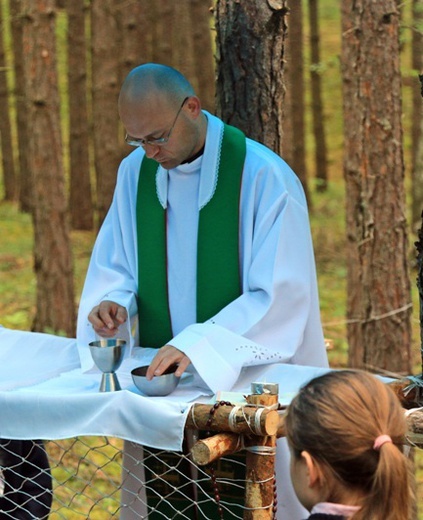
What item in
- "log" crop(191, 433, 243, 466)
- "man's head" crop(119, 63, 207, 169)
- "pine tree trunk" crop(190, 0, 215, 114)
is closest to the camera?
"log" crop(191, 433, 243, 466)

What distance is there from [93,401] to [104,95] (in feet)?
32.8

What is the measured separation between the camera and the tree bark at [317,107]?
730 inches

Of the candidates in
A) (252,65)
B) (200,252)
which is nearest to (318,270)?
(252,65)

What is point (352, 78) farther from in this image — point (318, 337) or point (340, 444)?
point (340, 444)

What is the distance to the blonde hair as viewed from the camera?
2275 mm

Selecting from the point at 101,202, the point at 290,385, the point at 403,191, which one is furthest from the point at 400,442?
the point at 101,202

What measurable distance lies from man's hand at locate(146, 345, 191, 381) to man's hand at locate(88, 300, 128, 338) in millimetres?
490

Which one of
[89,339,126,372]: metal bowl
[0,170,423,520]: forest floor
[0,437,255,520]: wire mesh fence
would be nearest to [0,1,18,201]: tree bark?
[0,170,423,520]: forest floor

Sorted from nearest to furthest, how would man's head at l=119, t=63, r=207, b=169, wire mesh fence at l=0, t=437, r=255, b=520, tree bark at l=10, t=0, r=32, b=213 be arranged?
wire mesh fence at l=0, t=437, r=255, b=520 → man's head at l=119, t=63, r=207, b=169 → tree bark at l=10, t=0, r=32, b=213

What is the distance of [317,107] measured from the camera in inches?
792

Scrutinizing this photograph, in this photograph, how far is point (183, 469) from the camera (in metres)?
3.80

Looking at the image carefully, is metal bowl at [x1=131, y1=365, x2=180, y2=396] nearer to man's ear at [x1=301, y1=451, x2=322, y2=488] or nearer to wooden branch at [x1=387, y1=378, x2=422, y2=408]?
wooden branch at [x1=387, y1=378, x2=422, y2=408]

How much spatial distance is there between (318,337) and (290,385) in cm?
49

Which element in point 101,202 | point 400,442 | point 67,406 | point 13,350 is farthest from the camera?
point 101,202
